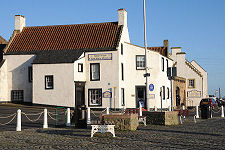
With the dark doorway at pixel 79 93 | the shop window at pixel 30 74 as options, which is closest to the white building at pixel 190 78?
the dark doorway at pixel 79 93

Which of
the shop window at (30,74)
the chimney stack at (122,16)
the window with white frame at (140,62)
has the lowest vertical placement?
the shop window at (30,74)

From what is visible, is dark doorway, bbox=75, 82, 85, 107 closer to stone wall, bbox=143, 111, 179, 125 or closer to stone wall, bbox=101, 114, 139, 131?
stone wall, bbox=143, 111, 179, 125

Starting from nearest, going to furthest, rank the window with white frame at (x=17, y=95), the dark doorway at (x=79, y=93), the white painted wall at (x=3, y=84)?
1. the dark doorway at (x=79, y=93)
2. the white painted wall at (x=3, y=84)
3. the window with white frame at (x=17, y=95)

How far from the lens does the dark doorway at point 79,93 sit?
130ft

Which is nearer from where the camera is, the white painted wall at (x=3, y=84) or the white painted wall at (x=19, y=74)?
the white painted wall at (x=3, y=84)

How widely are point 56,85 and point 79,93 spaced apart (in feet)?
8.34

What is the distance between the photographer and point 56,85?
39.7 meters

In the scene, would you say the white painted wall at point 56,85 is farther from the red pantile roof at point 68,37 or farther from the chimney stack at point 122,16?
the chimney stack at point 122,16

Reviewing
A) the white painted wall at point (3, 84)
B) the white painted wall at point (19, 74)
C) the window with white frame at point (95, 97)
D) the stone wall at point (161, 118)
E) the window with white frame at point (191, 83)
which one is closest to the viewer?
the stone wall at point (161, 118)

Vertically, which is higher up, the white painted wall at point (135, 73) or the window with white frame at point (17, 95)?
the white painted wall at point (135, 73)

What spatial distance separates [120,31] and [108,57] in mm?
3334

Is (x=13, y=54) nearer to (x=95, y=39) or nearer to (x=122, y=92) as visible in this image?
(x=95, y=39)

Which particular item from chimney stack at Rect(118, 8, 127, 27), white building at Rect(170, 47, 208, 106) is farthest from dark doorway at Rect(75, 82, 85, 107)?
white building at Rect(170, 47, 208, 106)

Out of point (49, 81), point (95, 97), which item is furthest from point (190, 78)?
point (49, 81)
